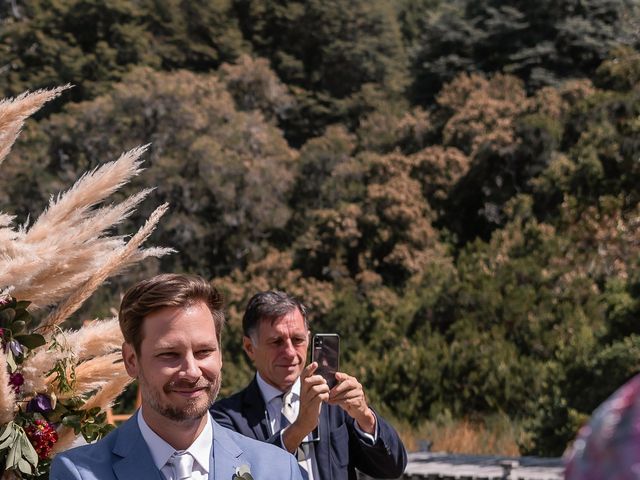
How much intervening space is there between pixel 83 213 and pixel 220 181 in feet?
81.2

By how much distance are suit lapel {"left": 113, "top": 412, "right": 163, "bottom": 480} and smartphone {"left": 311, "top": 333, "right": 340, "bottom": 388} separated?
3.76 feet

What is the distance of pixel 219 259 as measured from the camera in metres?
28.5

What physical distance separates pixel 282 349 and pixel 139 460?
1607 millimetres

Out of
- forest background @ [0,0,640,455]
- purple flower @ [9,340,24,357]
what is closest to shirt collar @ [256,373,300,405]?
purple flower @ [9,340,24,357]

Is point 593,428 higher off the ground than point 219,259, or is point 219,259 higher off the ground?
point 593,428

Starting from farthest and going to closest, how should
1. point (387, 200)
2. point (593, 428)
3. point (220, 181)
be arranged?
point (220, 181), point (387, 200), point (593, 428)

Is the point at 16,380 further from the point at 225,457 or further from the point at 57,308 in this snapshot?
the point at 225,457

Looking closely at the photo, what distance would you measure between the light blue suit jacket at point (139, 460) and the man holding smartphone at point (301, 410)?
0.89 meters

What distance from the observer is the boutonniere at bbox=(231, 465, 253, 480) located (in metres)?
2.30

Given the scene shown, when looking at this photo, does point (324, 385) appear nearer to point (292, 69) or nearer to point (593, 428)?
point (593, 428)

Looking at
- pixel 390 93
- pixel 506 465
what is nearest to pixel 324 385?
pixel 506 465

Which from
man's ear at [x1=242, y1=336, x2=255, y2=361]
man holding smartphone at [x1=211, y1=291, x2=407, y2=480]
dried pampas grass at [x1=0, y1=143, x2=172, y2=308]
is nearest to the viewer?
dried pampas grass at [x1=0, y1=143, x2=172, y2=308]

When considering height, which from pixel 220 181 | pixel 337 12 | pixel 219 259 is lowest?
pixel 219 259

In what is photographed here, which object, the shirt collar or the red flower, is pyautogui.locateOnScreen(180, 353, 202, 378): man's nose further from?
the shirt collar
